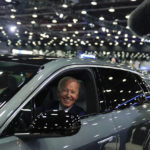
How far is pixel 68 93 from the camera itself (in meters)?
2.27

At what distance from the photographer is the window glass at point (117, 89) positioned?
8.04ft

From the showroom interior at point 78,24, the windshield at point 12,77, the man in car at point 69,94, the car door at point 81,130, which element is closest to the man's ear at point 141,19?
the showroom interior at point 78,24

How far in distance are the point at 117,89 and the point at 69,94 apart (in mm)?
637

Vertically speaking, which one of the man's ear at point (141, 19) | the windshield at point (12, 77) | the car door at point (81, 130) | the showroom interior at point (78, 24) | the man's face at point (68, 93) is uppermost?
the showroom interior at point (78, 24)

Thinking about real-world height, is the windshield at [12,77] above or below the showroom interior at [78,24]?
below

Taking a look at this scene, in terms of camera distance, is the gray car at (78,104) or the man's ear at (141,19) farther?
the man's ear at (141,19)

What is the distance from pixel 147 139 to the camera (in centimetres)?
278

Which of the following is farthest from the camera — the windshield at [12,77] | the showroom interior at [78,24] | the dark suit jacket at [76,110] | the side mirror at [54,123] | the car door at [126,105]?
the showroom interior at [78,24]

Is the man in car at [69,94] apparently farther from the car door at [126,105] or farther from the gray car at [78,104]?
the car door at [126,105]

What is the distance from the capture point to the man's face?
2.27 m

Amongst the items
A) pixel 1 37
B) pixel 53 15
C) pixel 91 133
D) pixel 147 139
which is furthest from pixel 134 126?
pixel 1 37

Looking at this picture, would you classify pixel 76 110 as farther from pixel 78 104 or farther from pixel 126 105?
pixel 126 105

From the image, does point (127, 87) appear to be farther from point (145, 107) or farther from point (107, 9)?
point (107, 9)

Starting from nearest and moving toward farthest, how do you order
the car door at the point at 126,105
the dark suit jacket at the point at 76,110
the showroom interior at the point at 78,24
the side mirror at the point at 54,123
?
the side mirror at the point at 54,123 < the dark suit jacket at the point at 76,110 < the car door at the point at 126,105 < the showroom interior at the point at 78,24
